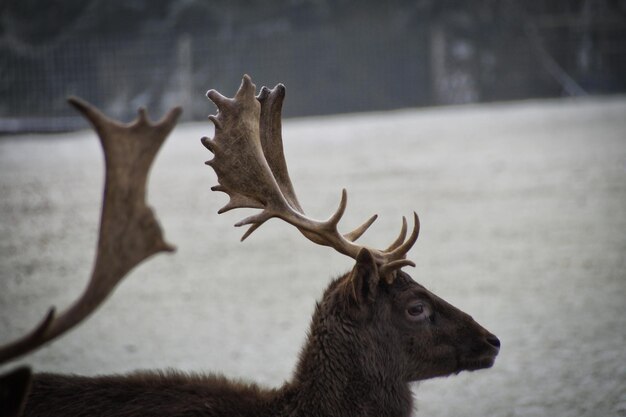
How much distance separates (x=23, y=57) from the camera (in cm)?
2350

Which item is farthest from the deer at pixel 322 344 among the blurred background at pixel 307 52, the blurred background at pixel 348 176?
the blurred background at pixel 307 52

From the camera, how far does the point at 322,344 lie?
3.60 m

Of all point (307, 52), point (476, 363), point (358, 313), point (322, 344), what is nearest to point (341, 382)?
point (322, 344)

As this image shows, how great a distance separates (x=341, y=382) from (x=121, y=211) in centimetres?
126

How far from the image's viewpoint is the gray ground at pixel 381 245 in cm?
576

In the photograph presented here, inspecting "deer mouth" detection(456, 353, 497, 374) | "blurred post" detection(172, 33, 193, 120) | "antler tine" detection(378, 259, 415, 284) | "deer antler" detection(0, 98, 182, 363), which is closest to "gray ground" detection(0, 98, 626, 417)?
"deer mouth" detection(456, 353, 497, 374)

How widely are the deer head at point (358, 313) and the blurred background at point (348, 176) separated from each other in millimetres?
321

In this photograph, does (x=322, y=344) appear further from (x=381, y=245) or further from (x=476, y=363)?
(x=381, y=245)

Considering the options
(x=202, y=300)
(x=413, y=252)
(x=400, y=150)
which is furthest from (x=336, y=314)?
(x=400, y=150)

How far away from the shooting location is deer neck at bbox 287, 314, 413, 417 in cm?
351

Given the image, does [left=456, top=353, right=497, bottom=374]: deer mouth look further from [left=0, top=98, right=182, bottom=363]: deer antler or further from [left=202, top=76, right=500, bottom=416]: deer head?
[left=0, top=98, right=182, bottom=363]: deer antler

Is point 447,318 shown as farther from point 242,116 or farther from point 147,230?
point 147,230

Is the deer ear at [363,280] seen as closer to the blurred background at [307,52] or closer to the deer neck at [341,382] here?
the deer neck at [341,382]

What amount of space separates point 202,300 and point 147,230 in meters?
4.98
